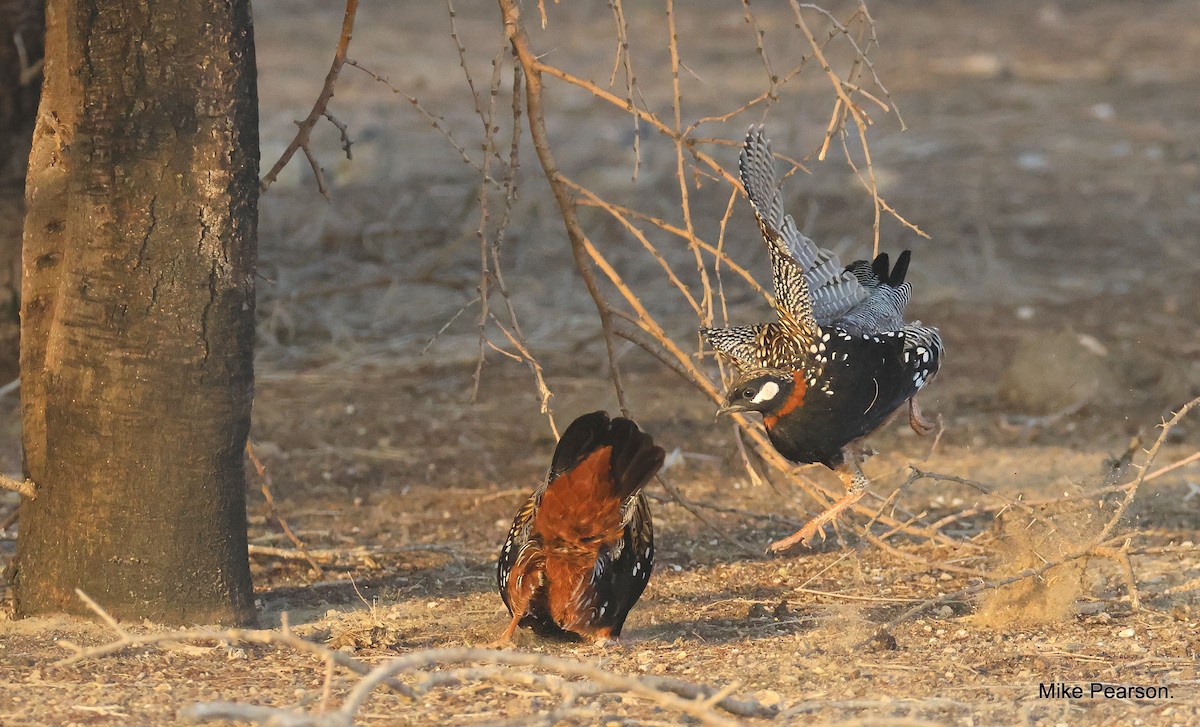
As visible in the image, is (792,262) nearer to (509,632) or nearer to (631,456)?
(631,456)

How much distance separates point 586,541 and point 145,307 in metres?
1.35

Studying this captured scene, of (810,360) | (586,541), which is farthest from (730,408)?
(586,541)

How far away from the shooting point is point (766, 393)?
3.88 meters

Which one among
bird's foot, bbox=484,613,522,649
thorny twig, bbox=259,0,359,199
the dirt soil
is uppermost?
thorny twig, bbox=259,0,359,199

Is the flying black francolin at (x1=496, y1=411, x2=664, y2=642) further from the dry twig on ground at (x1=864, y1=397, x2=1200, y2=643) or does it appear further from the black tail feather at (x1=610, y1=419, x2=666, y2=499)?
the dry twig on ground at (x1=864, y1=397, x2=1200, y2=643)

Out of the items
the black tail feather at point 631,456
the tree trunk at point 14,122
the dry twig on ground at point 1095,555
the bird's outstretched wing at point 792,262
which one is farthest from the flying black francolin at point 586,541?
the tree trunk at point 14,122

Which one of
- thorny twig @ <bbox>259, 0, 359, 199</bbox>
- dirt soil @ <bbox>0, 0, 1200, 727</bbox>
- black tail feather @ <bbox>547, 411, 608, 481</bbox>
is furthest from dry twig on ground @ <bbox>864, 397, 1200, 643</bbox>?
thorny twig @ <bbox>259, 0, 359, 199</bbox>

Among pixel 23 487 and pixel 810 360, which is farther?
pixel 810 360

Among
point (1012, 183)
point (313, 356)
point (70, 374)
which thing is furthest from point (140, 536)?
point (1012, 183)

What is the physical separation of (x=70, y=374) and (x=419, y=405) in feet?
11.0

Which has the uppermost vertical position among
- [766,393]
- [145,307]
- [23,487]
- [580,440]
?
[145,307]

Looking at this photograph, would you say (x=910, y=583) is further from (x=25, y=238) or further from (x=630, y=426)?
(x=25, y=238)

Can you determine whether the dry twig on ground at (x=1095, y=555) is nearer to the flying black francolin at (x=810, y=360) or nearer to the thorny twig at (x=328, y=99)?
the flying black francolin at (x=810, y=360)

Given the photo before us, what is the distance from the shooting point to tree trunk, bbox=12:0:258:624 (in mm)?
3471
